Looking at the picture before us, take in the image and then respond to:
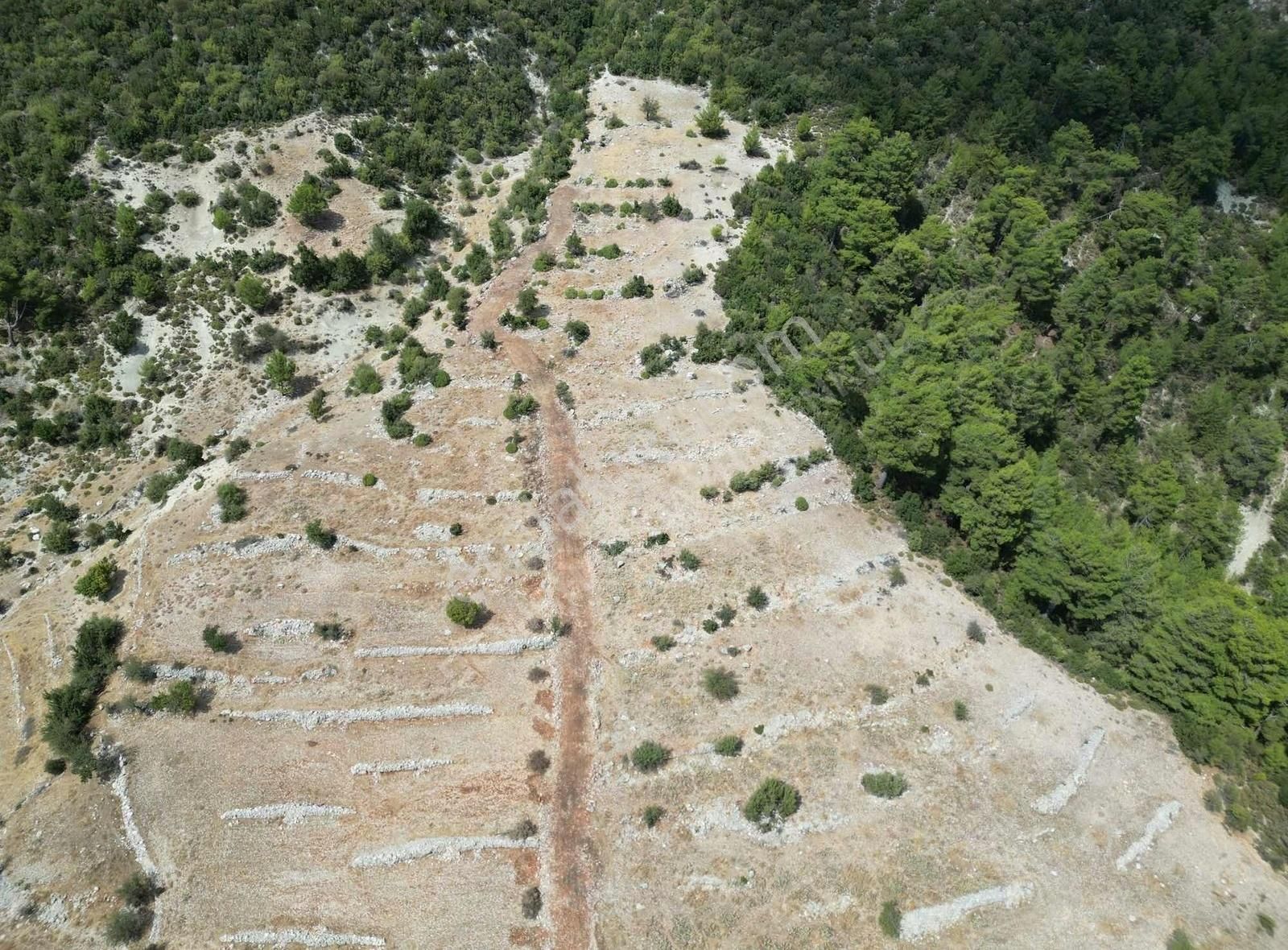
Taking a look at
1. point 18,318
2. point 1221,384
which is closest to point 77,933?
point 18,318

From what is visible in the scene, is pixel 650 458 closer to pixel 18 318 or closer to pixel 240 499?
pixel 240 499

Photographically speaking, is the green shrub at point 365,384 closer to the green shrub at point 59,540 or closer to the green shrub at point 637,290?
the green shrub at point 59,540

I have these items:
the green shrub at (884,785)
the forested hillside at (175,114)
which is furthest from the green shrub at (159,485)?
the green shrub at (884,785)

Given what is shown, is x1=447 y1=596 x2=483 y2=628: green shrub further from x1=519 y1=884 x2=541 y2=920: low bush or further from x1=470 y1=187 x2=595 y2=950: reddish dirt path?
x1=519 y1=884 x2=541 y2=920: low bush

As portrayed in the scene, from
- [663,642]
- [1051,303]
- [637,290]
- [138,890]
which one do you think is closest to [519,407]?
[637,290]

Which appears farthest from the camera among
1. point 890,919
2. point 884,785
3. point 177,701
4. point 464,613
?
point 464,613

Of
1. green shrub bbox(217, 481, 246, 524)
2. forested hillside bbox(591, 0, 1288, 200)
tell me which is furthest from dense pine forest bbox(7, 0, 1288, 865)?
green shrub bbox(217, 481, 246, 524)

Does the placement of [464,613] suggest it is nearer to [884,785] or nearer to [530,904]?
[530,904]
